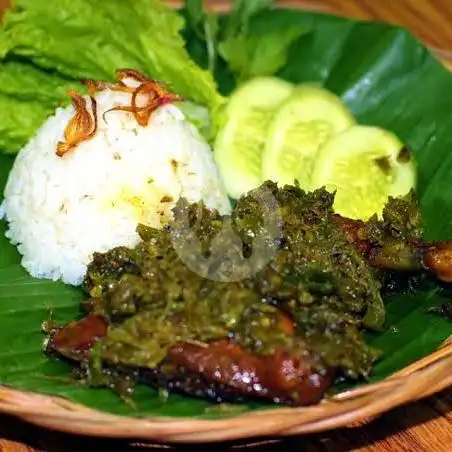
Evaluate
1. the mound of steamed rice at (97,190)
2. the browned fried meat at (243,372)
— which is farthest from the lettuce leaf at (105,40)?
the browned fried meat at (243,372)

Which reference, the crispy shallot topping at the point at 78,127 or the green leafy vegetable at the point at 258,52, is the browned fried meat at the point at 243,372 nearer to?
the crispy shallot topping at the point at 78,127

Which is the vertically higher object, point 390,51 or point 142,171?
point 390,51

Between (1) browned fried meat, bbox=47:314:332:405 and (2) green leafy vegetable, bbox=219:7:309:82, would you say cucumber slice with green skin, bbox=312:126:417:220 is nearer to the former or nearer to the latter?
(2) green leafy vegetable, bbox=219:7:309:82

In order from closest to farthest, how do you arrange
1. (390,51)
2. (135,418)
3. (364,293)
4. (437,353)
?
(135,418)
(437,353)
(364,293)
(390,51)

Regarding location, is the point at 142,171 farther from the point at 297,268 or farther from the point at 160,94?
the point at 297,268

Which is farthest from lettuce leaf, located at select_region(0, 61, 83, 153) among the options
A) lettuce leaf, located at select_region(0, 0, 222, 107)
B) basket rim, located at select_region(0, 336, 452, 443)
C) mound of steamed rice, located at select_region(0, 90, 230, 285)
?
basket rim, located at select_region(0, 336, 452, 443)

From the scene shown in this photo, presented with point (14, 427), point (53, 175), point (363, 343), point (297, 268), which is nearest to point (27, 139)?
point (53, 175)

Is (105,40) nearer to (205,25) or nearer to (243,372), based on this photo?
(205,25)
